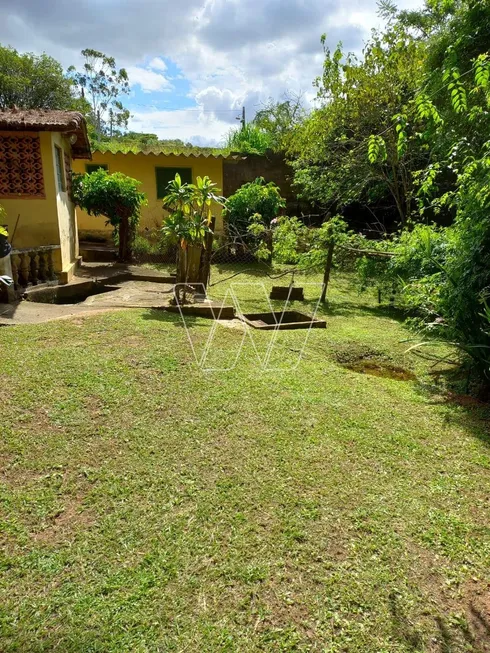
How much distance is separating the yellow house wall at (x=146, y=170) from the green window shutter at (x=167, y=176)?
0.36 feet

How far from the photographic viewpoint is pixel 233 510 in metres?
2.36

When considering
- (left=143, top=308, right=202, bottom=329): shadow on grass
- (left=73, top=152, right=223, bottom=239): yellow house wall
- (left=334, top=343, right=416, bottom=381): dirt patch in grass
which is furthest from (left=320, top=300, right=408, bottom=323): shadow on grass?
(left=73, top=152, right=223, bottom=239): yellow house wall

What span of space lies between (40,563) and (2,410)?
5.12ft

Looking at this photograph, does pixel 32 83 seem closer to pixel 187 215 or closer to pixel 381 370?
pixel 187 215

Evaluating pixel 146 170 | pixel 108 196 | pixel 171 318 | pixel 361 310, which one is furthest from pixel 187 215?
pixel 146 170

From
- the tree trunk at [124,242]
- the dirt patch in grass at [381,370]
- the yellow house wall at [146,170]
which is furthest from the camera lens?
the yellow house wall at [146,170]

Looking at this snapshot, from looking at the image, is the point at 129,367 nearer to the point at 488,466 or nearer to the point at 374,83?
the point at 488,466

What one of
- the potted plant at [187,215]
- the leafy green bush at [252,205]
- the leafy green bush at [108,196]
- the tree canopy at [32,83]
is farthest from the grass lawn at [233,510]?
the tree canopy at [32,83]

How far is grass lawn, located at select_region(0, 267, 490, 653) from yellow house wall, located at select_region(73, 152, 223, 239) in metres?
10.5

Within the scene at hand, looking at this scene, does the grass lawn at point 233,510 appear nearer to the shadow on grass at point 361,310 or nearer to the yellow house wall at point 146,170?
the shadow on grass at point 361,310

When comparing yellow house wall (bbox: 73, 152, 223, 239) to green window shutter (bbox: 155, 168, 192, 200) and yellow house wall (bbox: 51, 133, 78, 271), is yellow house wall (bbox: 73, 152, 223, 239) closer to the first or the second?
green window shutter (bbox: 155, 168, 192, 200)

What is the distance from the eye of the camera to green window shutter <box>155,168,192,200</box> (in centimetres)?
1405

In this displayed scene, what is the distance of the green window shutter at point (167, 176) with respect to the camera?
46.1 feet

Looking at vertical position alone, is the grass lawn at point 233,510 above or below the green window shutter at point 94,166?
below
